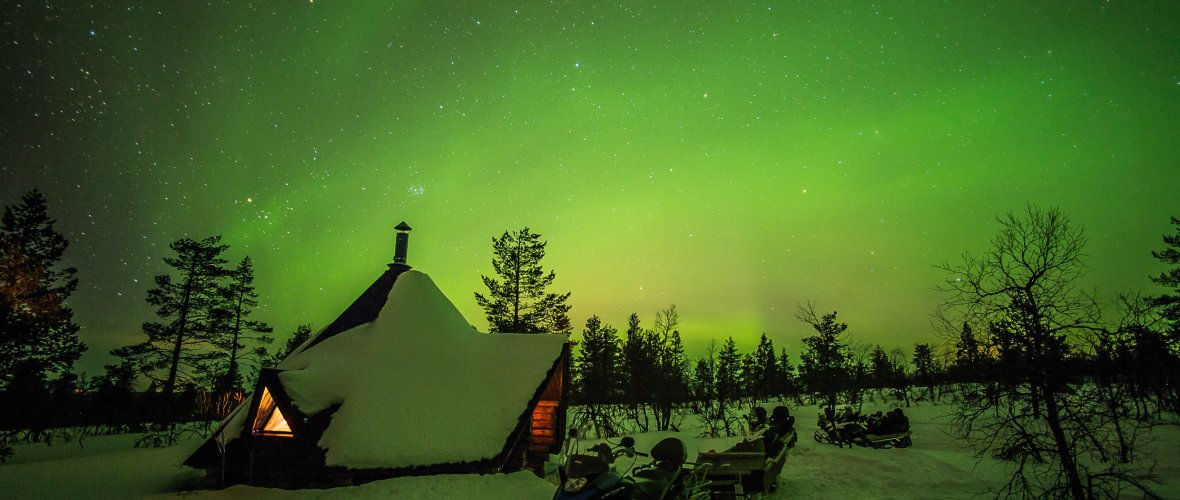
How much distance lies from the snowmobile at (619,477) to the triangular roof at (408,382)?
6841 millimetres

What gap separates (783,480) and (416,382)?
939 cm

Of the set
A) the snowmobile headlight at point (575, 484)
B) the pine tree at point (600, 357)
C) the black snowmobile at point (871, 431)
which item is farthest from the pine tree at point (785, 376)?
the snowmobile headlight at point (575, 484)

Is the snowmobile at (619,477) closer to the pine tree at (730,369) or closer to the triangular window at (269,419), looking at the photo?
the triangular window at (269,419)

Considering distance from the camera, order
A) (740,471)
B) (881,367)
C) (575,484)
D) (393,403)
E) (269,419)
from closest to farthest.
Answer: (575,484), (740,471), (269,419), (393,403), (881,367)

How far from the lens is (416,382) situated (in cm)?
1312

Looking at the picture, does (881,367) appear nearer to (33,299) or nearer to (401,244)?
(401,244)

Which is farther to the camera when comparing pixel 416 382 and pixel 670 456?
pixel 416 382

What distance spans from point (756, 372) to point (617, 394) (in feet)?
55.1

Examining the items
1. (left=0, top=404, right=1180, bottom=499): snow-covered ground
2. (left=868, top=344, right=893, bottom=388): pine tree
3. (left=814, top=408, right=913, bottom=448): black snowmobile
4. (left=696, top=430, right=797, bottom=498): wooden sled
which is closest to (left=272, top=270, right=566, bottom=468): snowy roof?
(left=0, top=404, right=1180, bottom=499): snow-covered ground

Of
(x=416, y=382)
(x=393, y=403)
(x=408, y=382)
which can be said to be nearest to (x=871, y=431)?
(x=416, y=382)

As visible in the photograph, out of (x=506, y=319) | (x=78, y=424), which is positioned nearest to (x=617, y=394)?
(x=506, y=319)

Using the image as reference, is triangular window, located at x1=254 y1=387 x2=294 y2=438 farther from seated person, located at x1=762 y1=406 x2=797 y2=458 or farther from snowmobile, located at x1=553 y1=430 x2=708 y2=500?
seated person, located at x1=762 y1=406 x2=797 y2=458

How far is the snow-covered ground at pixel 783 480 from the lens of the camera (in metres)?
9.96

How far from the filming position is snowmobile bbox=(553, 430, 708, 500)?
205 inches
